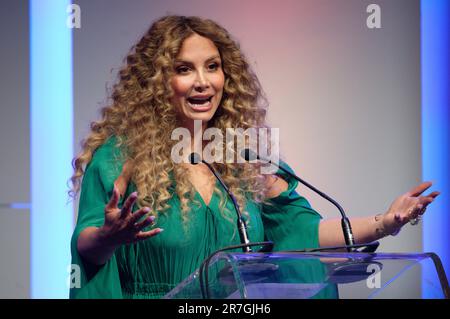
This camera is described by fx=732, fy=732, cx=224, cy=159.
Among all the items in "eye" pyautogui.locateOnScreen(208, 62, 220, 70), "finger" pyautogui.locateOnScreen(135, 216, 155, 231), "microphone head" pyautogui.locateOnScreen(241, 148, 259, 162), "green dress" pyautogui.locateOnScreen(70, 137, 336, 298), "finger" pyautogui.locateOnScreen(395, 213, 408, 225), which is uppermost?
"eye" pyautogui.locateOnScreen(208, 62, 220, 70)

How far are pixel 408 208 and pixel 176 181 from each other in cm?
63

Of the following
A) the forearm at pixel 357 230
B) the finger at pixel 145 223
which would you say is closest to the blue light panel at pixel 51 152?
the forearm at pixel 357 230

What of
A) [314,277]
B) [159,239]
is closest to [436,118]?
[159,239]

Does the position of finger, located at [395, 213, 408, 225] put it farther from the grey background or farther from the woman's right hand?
the grey background

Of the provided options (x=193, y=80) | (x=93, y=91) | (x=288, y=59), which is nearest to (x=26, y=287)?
(x=93, y=91)

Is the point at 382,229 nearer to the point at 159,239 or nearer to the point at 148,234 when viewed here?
the point at 159,239

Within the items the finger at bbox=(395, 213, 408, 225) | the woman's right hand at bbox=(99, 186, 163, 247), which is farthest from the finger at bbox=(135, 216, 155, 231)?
the finger at bbox=(395, 213, 408, 225)

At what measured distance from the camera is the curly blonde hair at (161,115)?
1.97 metres

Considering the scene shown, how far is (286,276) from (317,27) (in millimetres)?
1700

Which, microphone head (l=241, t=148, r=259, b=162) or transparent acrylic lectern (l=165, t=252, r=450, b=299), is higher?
microphone head (l=241, t=148, r=259, b=162)

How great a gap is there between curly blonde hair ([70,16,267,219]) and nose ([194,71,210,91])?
76 mm

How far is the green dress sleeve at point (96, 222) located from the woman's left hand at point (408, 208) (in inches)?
26.9

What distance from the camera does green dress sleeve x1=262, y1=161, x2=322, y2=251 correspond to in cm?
199

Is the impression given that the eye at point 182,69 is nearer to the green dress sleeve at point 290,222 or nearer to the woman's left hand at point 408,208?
the green dress sleeve at point 290,222
